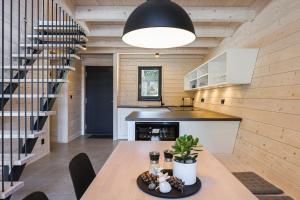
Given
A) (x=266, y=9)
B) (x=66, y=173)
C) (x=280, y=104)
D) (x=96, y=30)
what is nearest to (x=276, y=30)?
(x=266, y=9)

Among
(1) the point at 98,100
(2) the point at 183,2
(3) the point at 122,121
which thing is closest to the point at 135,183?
(2) the point at 183,2

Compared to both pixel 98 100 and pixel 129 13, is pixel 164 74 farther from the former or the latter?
pixel 129 13

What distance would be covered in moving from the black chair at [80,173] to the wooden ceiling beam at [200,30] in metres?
2.93

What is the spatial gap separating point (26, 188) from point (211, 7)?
11.3 ft

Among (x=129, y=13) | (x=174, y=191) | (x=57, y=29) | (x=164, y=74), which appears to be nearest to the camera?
(x=174, y=191)

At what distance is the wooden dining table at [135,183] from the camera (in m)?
1.13

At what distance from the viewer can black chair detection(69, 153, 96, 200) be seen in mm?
1424

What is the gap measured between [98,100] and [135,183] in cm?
594

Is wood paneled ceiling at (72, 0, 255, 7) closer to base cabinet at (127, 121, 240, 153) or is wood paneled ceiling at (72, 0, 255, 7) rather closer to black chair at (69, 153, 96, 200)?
base cabinet at (127, 121, 240, 153)

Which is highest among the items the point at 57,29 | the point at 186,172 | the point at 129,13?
the point at 129,13

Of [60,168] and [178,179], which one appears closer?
[178,179]

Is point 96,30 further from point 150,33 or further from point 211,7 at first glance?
point 150,33

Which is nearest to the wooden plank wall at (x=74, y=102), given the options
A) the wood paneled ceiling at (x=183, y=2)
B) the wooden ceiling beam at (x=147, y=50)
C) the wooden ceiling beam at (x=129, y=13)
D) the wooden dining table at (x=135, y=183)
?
the wooden ceiling beam at (x=147, y=50)

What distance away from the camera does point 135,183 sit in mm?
1303
